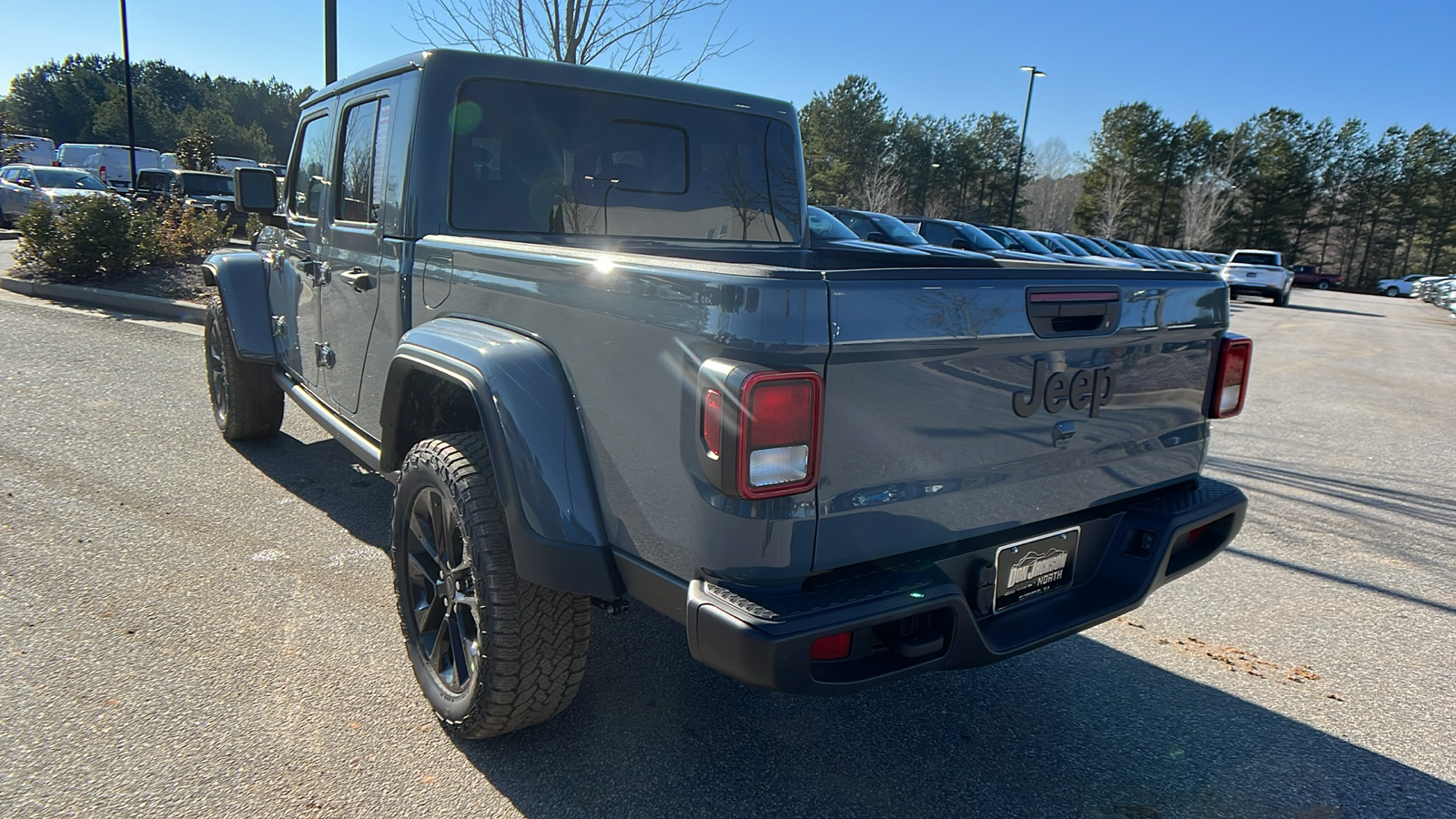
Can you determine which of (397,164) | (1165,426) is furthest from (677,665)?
(397,164)

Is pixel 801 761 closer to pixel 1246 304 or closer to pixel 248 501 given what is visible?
pixel 248 501

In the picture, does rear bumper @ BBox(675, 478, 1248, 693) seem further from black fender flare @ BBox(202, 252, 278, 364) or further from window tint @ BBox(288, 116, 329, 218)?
black fender flare @ BBox(202, 252, 278, 364)

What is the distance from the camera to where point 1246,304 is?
87.1 feet

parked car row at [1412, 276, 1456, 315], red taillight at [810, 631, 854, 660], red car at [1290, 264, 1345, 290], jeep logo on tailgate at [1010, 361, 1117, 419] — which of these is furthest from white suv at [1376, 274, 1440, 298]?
red taillight at [810, 631, 854, 660]

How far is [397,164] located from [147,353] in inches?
252

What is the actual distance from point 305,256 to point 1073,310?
11.0ft

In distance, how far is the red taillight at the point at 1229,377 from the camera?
276cm

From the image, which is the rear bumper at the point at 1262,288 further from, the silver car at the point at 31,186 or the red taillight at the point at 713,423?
the silver car at the point at 31,186

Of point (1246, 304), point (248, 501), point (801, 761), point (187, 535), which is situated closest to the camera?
point (801, 761)

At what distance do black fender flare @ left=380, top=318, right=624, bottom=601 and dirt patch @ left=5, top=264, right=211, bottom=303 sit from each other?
390 inches

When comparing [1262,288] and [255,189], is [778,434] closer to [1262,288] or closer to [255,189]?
[255,189]

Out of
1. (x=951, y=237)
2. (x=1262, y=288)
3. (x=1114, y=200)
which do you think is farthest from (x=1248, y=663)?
(x=1114, y=200)

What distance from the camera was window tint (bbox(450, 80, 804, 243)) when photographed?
312 cm

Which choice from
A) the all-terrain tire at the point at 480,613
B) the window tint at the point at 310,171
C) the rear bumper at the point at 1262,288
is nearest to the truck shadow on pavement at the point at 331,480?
the window tint at the point at 310,171
